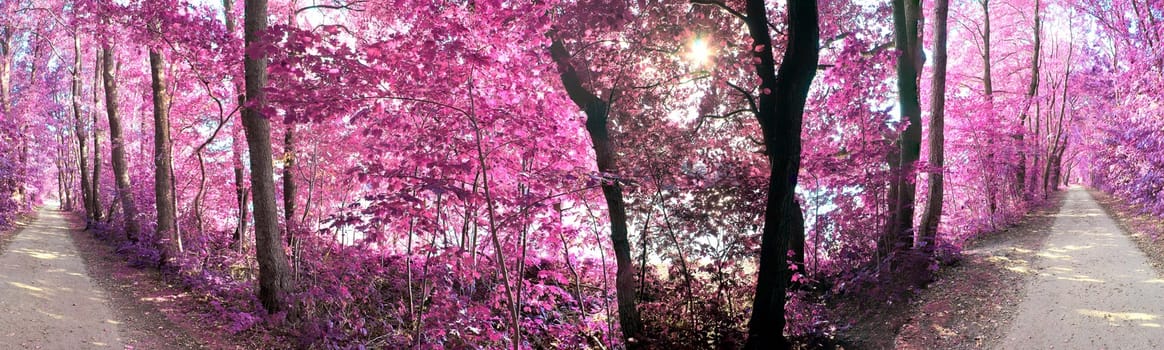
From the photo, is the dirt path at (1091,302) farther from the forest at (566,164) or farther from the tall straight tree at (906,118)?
the tall straight tree at (906,118)

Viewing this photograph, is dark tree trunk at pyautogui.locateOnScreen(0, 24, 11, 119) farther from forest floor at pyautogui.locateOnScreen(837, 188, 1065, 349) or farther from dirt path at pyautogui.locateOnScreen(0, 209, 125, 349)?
forest floor at pyautogui.locateOnScreen(837, 188, 1065, 349)

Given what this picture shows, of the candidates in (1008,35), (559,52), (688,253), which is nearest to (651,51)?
(559,52)

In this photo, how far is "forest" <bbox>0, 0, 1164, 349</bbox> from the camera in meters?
4.82

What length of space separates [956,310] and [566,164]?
434 centimetres

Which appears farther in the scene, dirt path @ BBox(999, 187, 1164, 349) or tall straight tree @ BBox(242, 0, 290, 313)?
tall straight tree @ BBox(242, 0, 290, 313)

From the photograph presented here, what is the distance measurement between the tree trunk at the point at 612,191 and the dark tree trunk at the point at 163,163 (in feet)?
19.6

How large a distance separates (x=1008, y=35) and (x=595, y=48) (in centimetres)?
1572

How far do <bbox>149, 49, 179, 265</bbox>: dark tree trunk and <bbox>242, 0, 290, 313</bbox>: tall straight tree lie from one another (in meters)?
2.96

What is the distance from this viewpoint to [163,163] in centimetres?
849

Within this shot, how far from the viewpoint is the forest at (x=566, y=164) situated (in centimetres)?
482

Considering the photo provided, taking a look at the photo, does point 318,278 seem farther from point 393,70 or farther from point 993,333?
point 993,333

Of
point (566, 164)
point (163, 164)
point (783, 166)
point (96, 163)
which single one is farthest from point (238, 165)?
point (783, 166)

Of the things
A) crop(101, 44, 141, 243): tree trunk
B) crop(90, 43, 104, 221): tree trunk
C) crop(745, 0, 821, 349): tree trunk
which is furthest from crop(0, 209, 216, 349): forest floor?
crop(745, 0, 821, 349): tree trunk

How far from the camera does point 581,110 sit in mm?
6793
